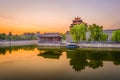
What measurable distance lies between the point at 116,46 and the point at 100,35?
249 inches

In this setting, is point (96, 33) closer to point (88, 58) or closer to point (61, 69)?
point (88, 58)

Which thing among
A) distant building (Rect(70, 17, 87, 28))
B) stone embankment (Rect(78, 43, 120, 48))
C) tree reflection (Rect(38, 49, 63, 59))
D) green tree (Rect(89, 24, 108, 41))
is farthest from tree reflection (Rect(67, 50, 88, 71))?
distant building (Rect(70, 17, 87, 28))

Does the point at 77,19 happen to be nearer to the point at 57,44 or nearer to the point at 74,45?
the point at 57,44

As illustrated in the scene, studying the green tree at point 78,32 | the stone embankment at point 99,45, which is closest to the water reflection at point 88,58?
the stone embankment at point 99,45

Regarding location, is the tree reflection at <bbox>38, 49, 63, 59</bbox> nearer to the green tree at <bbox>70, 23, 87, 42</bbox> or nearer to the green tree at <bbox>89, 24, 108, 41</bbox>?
the green tree at <bbox>70, 23, 87, 42</bbox>

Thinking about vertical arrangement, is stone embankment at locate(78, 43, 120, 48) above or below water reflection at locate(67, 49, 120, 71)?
above

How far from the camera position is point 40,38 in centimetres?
5050

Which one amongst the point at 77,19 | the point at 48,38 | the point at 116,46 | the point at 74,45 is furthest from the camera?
the point at 77,19

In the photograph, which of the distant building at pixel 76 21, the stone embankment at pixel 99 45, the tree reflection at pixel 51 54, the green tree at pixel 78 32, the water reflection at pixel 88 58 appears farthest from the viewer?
the distant building at pixel 76 21

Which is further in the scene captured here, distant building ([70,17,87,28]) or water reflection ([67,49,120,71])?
distant building ([70,17,87,28])

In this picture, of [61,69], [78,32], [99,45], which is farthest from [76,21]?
[61,69]

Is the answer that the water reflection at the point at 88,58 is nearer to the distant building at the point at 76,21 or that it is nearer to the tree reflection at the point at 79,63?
the tree reflection at the point at 79,63

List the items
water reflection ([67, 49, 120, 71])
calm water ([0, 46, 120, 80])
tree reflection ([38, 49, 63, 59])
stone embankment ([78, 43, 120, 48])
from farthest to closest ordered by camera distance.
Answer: stone embankment ([78, 43, 120, 48]), tree reflection ([38, 49, 63, 59]), water reflection ([67, 49, 120, 71]), calm water ([0, 46, 120, 80])

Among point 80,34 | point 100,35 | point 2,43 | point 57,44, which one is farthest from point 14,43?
point 100,35
